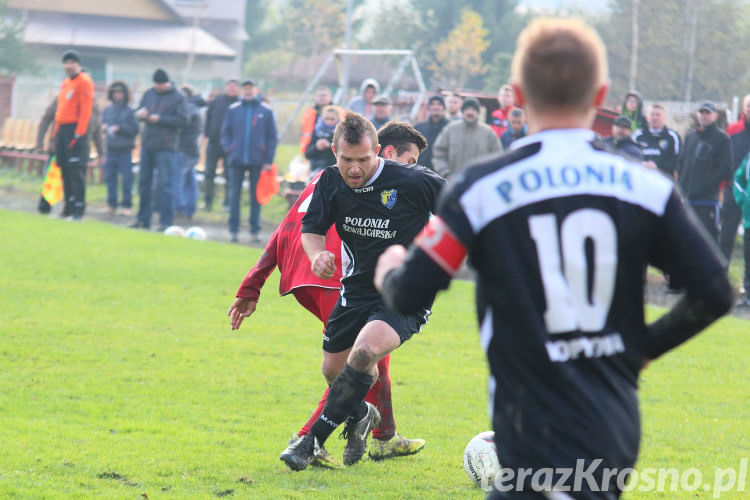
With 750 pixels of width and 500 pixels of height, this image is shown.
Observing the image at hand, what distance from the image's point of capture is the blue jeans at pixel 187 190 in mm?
18250

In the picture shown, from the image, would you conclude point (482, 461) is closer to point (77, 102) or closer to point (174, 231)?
point (174, 231)

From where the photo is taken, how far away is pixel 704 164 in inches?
513

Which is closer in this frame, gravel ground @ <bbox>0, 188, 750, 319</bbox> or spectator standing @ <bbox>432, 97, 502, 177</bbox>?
gravel ground @ <bbox>0, 188, 750, 319</bbox>

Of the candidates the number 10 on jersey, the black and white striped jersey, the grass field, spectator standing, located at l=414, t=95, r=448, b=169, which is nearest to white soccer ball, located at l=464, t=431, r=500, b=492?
the grass field

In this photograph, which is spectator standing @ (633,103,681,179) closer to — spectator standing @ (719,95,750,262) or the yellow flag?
spectator standing @ (719,95,750,262)

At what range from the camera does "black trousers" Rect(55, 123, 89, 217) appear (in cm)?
1572

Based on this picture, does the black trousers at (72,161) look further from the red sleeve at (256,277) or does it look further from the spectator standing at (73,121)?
the red sleeve at (256,277)

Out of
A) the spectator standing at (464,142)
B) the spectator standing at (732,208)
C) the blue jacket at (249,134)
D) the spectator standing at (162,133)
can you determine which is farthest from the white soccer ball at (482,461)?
the spectator standing at (162,133)

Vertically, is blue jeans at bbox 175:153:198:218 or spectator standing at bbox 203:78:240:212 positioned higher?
spectator standing at bbox 203:78:240:212

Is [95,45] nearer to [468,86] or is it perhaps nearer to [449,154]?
[468,86]

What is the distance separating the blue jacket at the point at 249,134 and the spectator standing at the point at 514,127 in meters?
3.57

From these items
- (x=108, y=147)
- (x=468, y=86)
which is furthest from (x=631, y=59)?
(x=108, y=147)

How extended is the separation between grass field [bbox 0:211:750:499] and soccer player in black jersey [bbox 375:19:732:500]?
256cm

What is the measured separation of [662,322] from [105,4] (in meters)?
52.0
